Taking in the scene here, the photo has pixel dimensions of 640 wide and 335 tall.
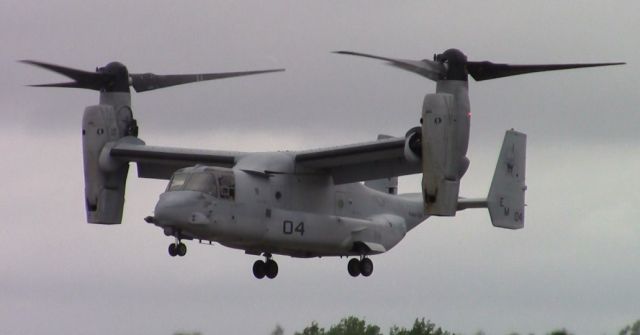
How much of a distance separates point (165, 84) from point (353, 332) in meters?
10.4

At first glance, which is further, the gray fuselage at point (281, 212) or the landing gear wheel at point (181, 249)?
the landing gear wheel at point (181, 249)

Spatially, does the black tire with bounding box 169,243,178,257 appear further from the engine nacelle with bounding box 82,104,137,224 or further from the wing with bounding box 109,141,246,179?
the engine nacelle with bounding box 82,104,137,224

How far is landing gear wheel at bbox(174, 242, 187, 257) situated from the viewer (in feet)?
167

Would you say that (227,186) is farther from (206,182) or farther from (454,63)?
(454,63)

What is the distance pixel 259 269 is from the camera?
54562mm

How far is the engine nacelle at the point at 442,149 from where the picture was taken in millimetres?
49625

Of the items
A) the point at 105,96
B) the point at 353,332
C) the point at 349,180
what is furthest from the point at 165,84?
the point at 353,332

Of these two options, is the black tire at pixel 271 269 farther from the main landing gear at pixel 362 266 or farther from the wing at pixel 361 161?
the wing at pixel 361 161

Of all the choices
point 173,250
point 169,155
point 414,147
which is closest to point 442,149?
point 414,147

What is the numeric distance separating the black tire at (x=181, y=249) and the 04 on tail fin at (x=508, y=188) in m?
8.57

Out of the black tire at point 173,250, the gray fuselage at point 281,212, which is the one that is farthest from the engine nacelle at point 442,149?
the black tire at point 173,250

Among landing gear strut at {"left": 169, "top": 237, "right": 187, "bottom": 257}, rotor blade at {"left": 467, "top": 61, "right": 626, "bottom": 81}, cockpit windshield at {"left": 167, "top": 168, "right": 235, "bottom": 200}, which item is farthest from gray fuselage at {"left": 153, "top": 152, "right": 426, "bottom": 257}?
rotor blade at {"left": 467, "top": 61, "right": 626, "bottom": 81}

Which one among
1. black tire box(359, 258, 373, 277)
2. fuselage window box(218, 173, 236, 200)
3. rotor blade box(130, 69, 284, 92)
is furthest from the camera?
rotor blade box(130, 69, 284, 92)

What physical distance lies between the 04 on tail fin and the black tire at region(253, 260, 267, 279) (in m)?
5.72
